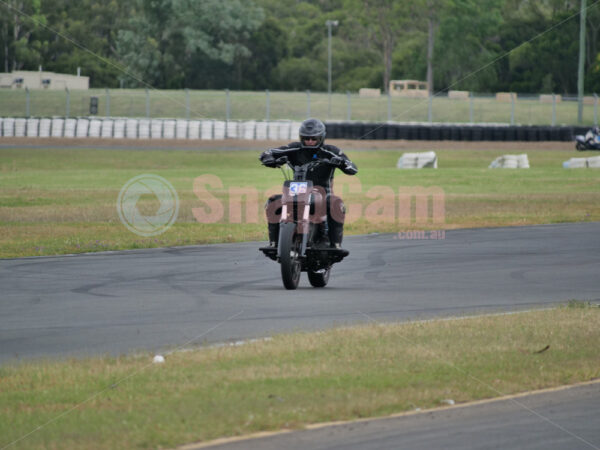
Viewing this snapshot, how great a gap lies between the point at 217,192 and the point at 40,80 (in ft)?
206

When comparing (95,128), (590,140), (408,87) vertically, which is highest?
(408,87)

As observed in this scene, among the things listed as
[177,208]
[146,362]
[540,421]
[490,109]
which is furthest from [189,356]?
[490,109]

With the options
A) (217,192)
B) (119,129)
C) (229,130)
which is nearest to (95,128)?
(119,129)

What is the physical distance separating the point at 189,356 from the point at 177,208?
1683cm

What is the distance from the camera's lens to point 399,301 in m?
11.0

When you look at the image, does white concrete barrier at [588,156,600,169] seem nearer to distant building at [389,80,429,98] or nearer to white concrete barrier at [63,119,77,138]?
white concrete barrier at [63,119,77,138]

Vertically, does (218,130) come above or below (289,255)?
above

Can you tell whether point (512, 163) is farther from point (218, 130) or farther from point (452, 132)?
point (218, 130)

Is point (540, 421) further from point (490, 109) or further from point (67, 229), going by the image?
point (490, 109)

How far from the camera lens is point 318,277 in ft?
39.9

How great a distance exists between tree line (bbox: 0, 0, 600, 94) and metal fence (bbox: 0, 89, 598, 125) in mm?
12873

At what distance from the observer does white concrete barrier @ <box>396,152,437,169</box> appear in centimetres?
3903

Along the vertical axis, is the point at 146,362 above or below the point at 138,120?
below

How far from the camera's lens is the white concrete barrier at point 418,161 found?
39.0 meters
